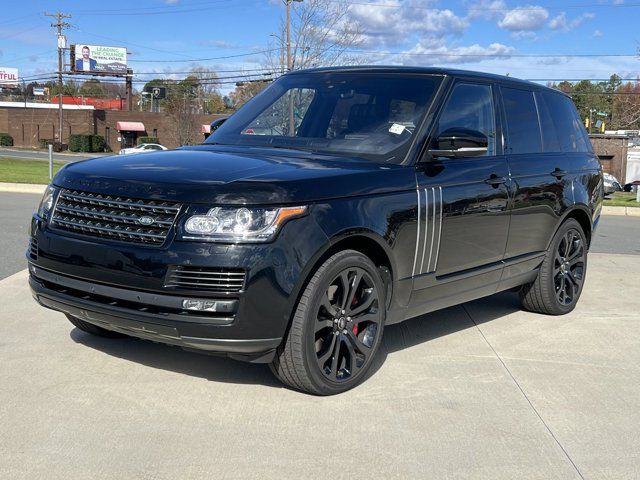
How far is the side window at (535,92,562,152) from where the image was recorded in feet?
20.7

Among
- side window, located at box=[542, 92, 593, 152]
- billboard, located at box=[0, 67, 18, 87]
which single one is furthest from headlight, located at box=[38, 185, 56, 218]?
billboard, located at box=[0, 67, 18, 87]

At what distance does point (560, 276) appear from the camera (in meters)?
6.57

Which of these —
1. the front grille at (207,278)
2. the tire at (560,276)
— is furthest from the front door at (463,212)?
the front grille at (207,278)

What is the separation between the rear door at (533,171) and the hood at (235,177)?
146 cm

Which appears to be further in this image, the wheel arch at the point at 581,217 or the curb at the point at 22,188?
the curb at the point at 22,188

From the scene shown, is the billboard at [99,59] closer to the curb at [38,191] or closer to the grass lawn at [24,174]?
the grass lawn at [24,174]

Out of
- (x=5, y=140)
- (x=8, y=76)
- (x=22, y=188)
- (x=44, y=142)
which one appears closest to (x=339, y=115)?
(x=22, y=188)

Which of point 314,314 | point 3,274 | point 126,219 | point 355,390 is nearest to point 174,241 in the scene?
point 126,219

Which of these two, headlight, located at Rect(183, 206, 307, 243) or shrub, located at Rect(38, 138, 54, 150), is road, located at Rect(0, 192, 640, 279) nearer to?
headlight, located at Rect(183, 206, 307, 243)

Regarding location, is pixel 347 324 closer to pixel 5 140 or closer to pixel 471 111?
pixel 471 111

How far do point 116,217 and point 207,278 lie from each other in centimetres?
65

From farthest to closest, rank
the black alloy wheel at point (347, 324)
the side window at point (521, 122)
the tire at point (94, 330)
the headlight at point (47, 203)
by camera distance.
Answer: the side window at point (521, 122)
the tire at point (94, 330)
the headlight at point (47, 203)
the black alloy wheel at point (347, 324)

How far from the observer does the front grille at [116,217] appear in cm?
379

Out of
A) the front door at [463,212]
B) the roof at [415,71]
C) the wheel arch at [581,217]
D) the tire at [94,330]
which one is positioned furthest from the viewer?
the wheel arch at [581,217]
